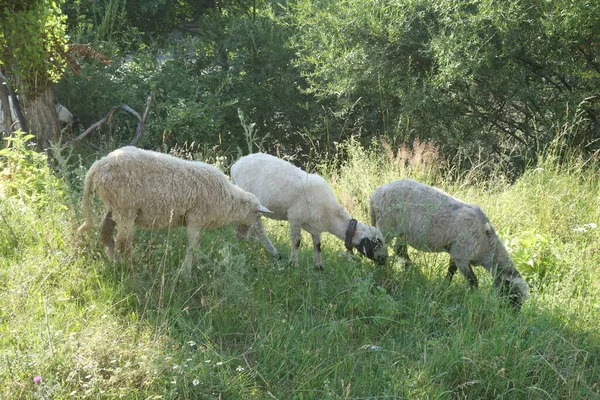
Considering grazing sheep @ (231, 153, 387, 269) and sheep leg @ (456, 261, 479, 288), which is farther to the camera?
grazing sheep @ (231, 153, 387, 269)

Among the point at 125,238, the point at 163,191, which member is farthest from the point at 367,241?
the point at 125,238

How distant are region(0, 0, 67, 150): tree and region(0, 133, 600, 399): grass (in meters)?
1.44

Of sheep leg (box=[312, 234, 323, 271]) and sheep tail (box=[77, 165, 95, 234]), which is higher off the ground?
sheep tail (box=[77, 165, 95, 234])

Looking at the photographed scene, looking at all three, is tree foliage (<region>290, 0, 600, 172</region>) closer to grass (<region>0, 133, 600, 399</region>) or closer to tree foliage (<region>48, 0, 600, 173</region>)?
tree foliage (<region>48, 0, 600, 173</region>)

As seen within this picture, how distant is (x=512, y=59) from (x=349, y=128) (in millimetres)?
3824

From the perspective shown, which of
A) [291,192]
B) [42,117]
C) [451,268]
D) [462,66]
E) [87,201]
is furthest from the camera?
[462,66]

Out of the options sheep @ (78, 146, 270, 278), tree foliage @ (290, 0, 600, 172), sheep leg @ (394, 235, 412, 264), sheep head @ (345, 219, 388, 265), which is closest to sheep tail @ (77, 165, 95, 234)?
sheep @ (78, 146, 270, 278)

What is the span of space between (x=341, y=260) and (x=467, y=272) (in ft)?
3.88

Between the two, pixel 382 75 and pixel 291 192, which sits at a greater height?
pixel 382 75

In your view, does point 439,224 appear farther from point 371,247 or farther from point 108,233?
point 108,233

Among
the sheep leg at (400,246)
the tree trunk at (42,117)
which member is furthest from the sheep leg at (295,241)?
the tree trunk at (42,117)

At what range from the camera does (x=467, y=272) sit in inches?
227

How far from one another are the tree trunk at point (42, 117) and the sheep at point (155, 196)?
3.27 m

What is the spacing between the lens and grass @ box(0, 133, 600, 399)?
3721 mm
